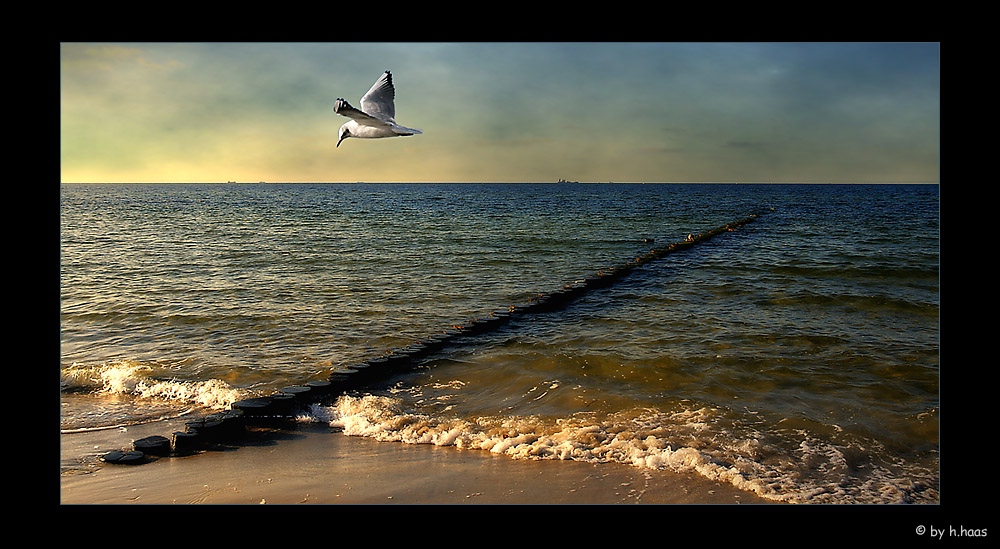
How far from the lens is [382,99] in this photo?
18.0 ft

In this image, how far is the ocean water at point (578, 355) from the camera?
7.06 meters

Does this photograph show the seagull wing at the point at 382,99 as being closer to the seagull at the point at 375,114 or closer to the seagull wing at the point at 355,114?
the seagull at the point at 375,114

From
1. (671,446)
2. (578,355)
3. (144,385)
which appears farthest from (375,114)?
(144,385)

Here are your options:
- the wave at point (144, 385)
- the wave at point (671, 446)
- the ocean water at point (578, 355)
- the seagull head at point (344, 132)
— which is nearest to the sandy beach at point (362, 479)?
the wave at point (671, 446)

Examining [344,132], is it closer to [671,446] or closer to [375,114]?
[375,114]

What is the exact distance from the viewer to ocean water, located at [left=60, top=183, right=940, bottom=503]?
278 inches

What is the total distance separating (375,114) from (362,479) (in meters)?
3.48

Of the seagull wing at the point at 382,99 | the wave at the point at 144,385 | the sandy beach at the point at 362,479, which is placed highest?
the seagull wing at the point at 382,99

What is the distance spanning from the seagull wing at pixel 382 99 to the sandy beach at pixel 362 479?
341cm
